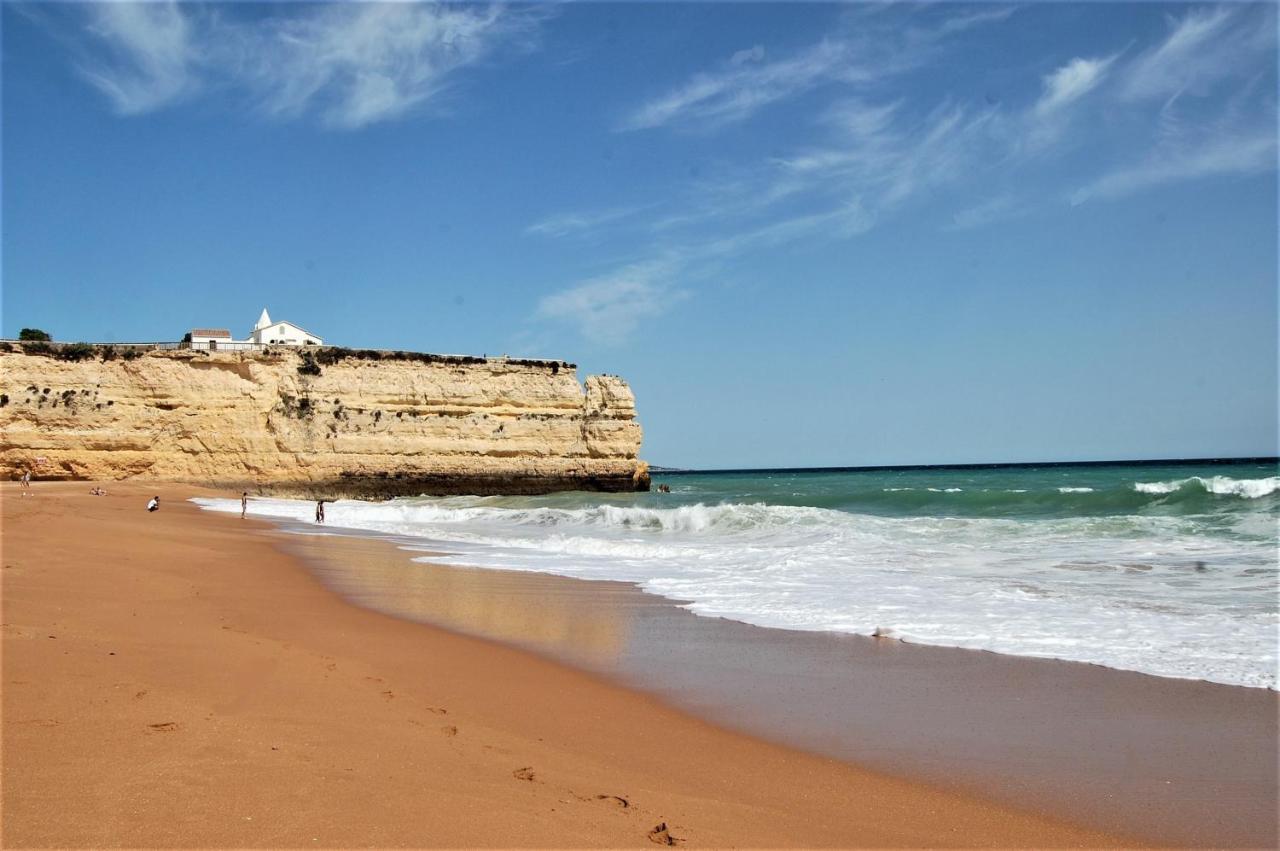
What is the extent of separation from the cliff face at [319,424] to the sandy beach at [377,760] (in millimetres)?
31865

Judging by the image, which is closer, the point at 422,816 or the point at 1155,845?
the point at 422,816

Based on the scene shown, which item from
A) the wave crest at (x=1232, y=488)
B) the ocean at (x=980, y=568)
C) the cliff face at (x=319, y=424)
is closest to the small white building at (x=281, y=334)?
the cliff face at (x=319, y=424)

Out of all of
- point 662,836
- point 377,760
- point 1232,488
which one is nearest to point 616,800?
point 662,836

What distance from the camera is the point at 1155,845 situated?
277 cm

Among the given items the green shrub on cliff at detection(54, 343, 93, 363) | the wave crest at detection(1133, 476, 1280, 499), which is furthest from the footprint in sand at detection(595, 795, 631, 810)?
the green shrub on cliff at detection(54, 343, 93, 363)

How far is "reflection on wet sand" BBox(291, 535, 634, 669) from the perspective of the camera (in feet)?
20.2

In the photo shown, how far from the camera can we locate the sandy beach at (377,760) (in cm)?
247

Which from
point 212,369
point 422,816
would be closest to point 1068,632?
point 422,816

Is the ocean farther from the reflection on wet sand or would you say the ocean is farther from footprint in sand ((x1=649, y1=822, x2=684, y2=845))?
footprint in sand ((x1=649, y1=822, x2=684, y2=845))

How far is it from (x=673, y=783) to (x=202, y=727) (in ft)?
6.10

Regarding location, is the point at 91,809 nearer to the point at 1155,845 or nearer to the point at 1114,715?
the point at 1155,845

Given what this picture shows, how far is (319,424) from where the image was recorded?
36.0 meters

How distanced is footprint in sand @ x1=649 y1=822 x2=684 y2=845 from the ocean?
12.4ft

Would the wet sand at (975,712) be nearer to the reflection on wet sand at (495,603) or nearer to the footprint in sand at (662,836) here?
the reflection on wet sand at (495,603)
